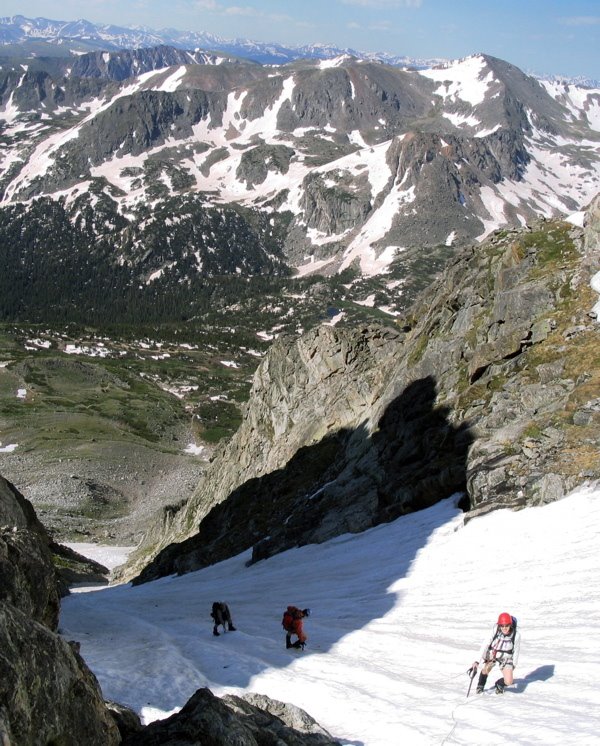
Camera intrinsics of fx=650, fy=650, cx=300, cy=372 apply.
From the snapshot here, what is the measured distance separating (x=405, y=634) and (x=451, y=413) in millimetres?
21377

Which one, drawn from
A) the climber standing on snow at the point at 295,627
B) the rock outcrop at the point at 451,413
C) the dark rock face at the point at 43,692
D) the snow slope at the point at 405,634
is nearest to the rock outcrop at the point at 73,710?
the dark rock face at the point at 43,692

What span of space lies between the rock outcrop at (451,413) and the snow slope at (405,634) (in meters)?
2.63

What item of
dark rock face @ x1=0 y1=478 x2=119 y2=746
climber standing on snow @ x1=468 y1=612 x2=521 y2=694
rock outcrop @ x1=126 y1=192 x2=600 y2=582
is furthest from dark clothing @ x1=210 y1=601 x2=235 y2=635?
dark rock face @ x1=0 y1=478 x2=119 y2=746

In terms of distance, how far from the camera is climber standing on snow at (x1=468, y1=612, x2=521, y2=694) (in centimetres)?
1578

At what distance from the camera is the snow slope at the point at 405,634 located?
15.1 meters

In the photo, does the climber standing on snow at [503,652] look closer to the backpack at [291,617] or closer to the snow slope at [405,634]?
the snow slope at [405,634]

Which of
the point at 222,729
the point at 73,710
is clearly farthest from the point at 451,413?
the point at 73,710

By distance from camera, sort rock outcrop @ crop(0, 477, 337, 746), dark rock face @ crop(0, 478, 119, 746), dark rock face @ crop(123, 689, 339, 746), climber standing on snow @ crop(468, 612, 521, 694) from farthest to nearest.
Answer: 1. climber standing on snow @ crop(468, 612, 521, 694)
2. dark rock face @ crop(123, 689, 339, 746)
3. rock outcrop @ crop(0, 477, 337, 746)
4. dark rock face @ crop(0, 478, 119, 746)

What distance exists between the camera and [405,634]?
22172 millimetres

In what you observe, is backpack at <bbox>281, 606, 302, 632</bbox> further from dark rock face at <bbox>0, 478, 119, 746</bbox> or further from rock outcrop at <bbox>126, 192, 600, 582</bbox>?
rock outcrop at <bbox>126, 192, 600, 582</bbox>

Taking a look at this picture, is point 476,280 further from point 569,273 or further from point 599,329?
point 599,329

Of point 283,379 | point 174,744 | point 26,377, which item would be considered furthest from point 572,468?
point 26,377

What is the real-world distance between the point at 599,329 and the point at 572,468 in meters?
10.8

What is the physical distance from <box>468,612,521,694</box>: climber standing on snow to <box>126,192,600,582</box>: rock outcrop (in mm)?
15852
